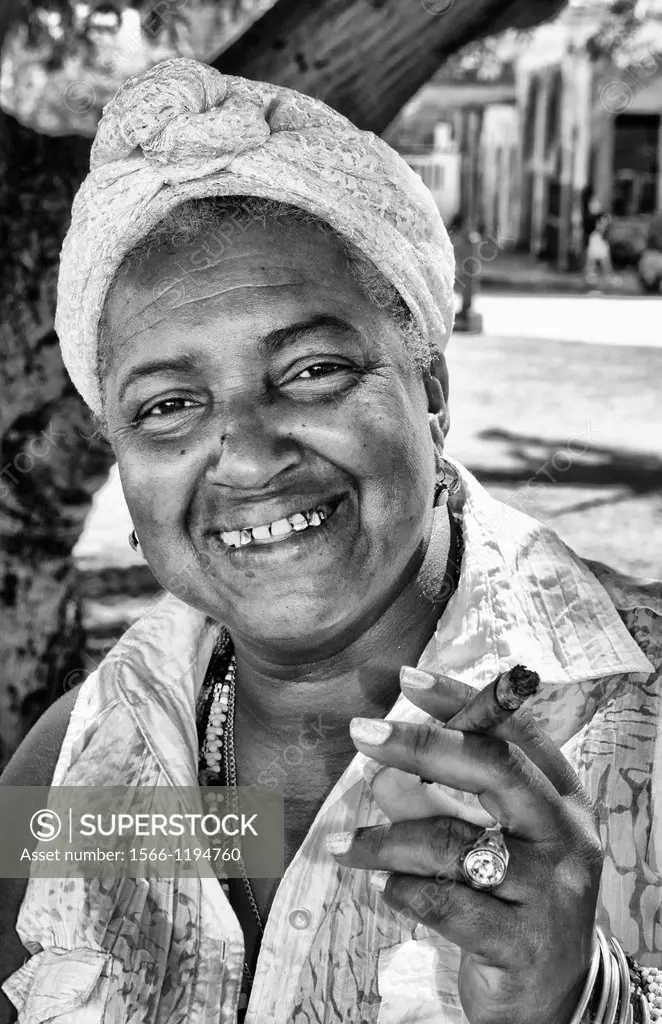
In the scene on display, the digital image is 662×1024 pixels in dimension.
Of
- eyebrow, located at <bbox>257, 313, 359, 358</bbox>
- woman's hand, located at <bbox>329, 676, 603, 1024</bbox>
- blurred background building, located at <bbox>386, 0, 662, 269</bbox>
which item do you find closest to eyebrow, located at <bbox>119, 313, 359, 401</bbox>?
eyebrow, located at <bbox>257, 313, 359, 358</bbox>

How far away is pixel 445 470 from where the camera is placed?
208cm

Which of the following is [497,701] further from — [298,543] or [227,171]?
[227,171]

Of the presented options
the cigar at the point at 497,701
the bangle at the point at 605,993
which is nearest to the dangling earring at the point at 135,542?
the cigar at the point at 497,701

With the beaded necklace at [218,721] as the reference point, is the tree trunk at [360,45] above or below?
above

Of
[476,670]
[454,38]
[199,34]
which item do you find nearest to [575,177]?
[199,34]

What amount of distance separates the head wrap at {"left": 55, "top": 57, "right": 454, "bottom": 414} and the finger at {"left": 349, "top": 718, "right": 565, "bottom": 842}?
91 cm

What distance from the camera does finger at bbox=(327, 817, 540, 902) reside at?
1.27m

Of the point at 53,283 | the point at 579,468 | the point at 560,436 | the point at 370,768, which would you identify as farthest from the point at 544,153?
the point at 370,768

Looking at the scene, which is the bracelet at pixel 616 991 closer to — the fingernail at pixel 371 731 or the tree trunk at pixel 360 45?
the fingernail at pixel 371 731

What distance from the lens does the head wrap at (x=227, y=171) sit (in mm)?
1837

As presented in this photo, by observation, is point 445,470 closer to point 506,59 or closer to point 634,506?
point 634,506

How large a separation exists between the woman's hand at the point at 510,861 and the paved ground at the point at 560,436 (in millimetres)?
2940

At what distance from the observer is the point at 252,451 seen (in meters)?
1.75

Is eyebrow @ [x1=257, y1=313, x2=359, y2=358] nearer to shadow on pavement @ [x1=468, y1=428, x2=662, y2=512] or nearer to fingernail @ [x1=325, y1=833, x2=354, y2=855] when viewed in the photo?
fingernail @ [x1=325, y1=833, x2=354, y2=855]
